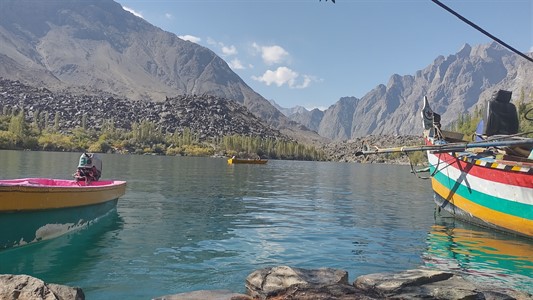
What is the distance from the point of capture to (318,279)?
9914mm

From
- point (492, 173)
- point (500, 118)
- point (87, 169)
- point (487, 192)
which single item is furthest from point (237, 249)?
point (500, 118)

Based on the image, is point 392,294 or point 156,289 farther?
point 156,289

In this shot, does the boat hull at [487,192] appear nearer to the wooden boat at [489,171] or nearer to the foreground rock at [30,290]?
the wooden boat at [489,171]

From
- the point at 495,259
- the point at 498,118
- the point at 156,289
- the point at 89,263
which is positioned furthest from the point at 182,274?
the point at 498,118

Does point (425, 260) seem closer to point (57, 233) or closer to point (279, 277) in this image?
point (279, 277)

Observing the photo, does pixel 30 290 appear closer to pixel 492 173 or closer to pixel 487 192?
pixel 492 173

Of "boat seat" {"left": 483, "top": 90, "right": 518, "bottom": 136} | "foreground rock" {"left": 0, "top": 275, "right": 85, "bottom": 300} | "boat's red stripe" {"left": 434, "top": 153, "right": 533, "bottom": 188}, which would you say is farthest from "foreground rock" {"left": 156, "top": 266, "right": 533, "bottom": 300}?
"boat seat" {"left": 483, "top": 90, "right": 518, "bottom": 136}

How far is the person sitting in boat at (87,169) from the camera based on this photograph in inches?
890

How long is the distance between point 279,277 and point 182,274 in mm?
4698

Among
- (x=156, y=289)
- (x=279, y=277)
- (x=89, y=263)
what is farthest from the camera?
(x=89, y=263)

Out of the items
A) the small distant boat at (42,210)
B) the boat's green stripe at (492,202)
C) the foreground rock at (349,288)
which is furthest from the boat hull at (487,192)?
the small distant boat at (42,210)

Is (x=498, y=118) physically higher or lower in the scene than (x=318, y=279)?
higher

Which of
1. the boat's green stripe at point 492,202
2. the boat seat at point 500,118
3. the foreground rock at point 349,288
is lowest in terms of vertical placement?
the foreground rock at point 349,288

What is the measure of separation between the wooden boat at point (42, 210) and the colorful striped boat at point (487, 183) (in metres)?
17.0
